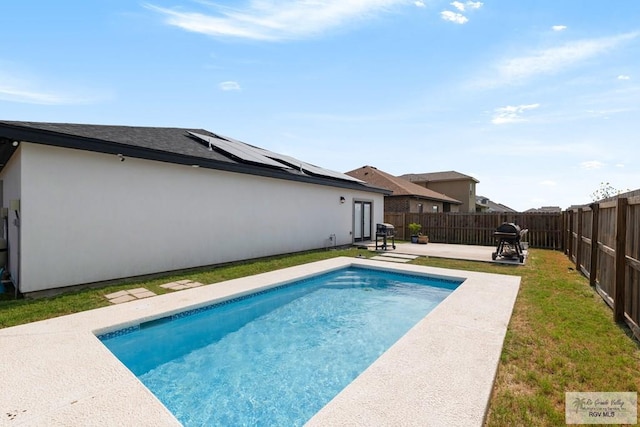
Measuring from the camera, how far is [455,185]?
31.8 metres

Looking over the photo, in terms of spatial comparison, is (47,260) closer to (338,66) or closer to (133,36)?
(133,36)

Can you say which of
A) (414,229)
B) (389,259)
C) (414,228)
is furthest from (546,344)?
(414,229)

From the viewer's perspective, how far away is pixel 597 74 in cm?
897

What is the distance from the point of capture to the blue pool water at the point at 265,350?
3254 millimetres

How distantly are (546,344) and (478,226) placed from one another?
14.2 m

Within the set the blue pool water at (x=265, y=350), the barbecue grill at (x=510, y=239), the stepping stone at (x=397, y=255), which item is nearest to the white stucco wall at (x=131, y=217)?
the blue pool water at (x=265, y=350)

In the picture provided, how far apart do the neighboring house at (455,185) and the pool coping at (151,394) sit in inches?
1125

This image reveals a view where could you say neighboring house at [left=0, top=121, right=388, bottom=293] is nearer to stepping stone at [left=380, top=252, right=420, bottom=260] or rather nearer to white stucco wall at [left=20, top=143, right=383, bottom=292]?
white stucco wall at [left=20, top=143, right=383, bottom=292]

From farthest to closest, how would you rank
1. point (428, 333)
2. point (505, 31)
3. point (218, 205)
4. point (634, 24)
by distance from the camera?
point (218, 205) → point (505, 31) → point (634, 24) → point (428, 333)

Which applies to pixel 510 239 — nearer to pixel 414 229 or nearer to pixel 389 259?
pixel 389 259

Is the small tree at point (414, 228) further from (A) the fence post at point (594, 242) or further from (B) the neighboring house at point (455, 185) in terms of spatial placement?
(B) the neighboring house at point (455, 185)

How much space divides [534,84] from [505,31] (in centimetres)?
239

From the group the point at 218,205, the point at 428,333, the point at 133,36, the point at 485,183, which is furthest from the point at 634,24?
the point at 485,183

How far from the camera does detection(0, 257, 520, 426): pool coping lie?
2539 millimetres
